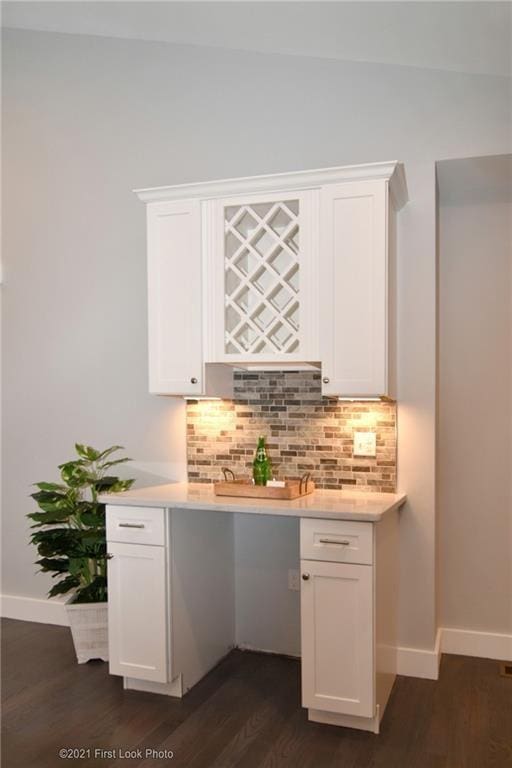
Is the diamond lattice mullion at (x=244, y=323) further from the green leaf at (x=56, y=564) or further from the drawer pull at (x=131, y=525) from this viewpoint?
the green leaf at (x=56, y=564)

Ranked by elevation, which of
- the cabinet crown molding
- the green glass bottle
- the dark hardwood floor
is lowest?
the dark hardwood floor

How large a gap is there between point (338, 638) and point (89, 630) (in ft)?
4.40

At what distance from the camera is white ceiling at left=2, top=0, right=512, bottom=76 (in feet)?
9.15

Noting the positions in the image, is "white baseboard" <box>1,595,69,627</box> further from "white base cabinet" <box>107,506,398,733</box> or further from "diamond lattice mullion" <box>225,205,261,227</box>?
"diamond lattice mullion" <box>225,205,261,227</box>

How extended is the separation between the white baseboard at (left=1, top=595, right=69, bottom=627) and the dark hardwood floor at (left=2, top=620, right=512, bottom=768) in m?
0.54

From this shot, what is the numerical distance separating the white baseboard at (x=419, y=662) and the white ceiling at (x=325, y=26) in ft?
8.71

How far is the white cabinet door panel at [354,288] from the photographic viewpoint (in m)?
2.89

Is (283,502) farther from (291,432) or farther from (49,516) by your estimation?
(49,516)

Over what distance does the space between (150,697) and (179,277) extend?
6.09ft

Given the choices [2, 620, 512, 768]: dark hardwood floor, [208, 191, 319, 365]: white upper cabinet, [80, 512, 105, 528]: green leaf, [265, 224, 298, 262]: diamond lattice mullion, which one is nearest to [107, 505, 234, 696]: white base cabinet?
[2, 620, 512, 768]: dark hardwood floor

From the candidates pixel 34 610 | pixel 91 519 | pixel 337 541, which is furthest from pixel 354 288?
pixel 34 610

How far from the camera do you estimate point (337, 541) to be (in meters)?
2.65

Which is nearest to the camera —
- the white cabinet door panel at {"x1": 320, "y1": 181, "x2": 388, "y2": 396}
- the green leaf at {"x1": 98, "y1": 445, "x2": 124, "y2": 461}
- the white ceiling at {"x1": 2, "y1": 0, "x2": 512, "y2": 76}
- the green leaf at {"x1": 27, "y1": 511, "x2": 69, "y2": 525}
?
the white ceiling at {"x1": 2, "y1": 0, "x2": 512, "y2": 76}

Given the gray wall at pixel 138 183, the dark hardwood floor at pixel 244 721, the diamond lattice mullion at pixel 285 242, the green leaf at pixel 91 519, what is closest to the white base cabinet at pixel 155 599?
the dark hardwood floor at pixel 244 721
